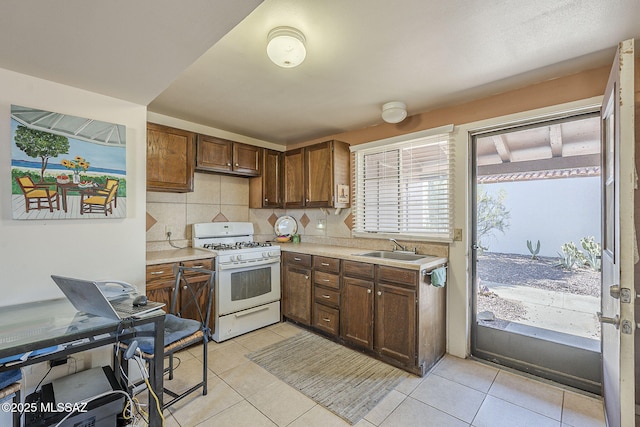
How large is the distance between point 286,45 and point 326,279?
84.9 inches

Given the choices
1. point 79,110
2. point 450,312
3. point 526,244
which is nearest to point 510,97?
point 526,244

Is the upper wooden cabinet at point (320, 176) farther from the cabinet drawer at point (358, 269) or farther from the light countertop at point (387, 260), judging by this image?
the cabinet drawer at point (358, 269)

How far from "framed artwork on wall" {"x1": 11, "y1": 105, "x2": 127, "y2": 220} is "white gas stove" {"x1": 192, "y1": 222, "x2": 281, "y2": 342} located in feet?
3.86

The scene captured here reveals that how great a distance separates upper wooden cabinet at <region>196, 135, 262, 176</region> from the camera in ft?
10.3

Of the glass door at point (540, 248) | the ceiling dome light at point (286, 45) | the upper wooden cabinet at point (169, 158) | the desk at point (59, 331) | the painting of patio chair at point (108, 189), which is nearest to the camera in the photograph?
the desk at point (59, 331)

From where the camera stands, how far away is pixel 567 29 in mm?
1592

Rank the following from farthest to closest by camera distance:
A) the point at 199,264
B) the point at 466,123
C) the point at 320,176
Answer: the point at 320,176 < the point at 199,264 < the point at 466,123

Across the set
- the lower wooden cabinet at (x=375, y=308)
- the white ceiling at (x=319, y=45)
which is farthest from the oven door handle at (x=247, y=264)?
the white ceiling at (x=319, y=45)

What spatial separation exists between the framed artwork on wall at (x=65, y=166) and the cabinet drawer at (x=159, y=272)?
659mm

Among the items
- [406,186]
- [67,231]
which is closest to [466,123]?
[406,186]

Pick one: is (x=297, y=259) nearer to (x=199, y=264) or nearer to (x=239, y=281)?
(x=239, y=281)

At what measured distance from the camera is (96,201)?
1.91 metres

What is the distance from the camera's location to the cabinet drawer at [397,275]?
7.63 ft

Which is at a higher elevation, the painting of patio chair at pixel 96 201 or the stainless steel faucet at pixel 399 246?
the painting of patio chair at pixel 96 201
